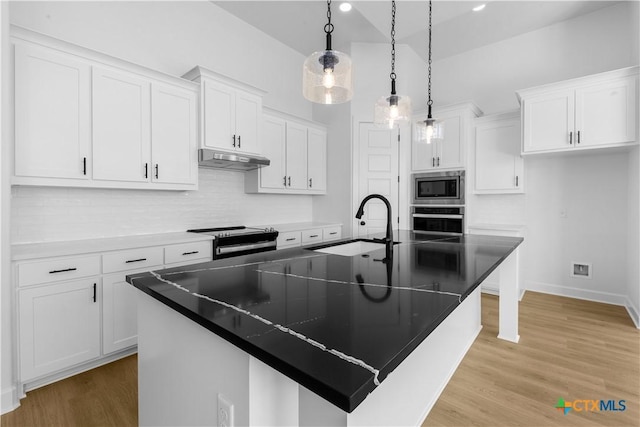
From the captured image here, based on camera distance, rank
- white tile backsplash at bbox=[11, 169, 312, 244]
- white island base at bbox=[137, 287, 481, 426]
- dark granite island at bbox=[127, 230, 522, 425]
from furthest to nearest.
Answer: white tile backsplash at bbox=[11, 169, 312, 244] → white island base at bbox=[137, 287, 481, 426] → dark granite island at bbox=[127, 230, 522, 425]

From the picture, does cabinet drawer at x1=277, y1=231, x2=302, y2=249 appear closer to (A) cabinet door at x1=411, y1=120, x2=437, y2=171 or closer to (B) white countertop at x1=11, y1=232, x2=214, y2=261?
(B) white countertop at x1=11, y1=232, x2=214, y2=261

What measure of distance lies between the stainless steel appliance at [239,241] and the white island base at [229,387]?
1.57 metres

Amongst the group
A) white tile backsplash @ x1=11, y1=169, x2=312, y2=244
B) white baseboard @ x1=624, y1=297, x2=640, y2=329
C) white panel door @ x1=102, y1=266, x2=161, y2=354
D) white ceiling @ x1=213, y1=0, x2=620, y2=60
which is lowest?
white baseboard @ x1=624, y1=297, x2=640, y2=329

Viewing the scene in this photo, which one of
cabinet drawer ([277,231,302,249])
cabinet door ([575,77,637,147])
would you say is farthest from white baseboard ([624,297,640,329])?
cabinet drawer ([277,231,302,249])

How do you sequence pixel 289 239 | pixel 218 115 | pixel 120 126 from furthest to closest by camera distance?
pixel 289 239 → pixel 218 115 → pixel 120 126

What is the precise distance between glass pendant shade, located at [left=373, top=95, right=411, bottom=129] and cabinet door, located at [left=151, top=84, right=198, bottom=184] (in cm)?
184

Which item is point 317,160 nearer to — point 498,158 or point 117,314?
point 498,158

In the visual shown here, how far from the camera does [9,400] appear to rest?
187 cm

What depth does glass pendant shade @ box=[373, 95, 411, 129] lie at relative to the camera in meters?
2.22

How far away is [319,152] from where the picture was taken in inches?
184

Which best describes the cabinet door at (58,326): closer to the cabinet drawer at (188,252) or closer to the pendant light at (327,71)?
the cabinet drawer at (188,252)

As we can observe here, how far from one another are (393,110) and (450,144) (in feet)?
7.90

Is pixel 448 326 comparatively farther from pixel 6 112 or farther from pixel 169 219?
pixel 6 112

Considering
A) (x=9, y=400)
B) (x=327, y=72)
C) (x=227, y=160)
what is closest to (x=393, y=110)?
(x=327, y=72)
